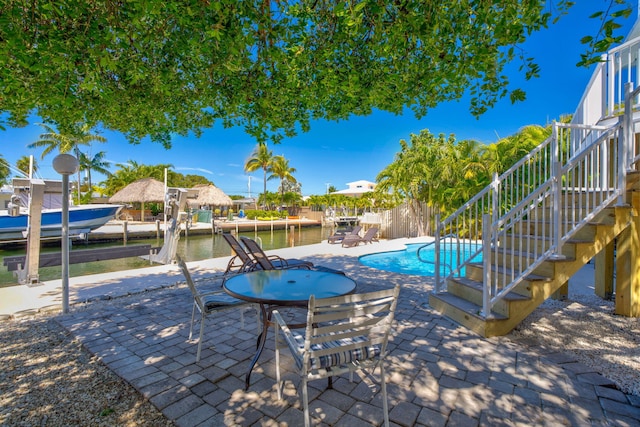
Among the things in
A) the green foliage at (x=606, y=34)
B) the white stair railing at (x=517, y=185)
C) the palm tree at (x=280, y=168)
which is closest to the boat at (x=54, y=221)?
the white stair railing at (x=517, y=185)

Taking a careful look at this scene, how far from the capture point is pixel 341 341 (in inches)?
82.9

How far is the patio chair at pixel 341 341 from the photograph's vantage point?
1830 mm

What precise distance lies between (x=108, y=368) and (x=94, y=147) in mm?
33676

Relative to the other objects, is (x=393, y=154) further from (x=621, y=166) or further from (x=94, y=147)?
(x=94, y=147)

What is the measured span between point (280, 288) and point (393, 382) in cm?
123

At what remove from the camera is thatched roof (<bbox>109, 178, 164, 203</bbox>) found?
1922 centimetres

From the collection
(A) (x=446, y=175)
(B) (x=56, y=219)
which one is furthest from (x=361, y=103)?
(B) (x=56, y=219)

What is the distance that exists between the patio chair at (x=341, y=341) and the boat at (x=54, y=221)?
15637 millimetres

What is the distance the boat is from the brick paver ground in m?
13.3

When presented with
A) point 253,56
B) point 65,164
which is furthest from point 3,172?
point 253,56

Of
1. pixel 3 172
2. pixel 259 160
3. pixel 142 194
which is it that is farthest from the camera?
pixel 259 160

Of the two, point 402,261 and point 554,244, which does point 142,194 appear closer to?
point 402,261

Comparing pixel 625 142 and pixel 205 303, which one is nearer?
pixel 205 303

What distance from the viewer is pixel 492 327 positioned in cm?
332
